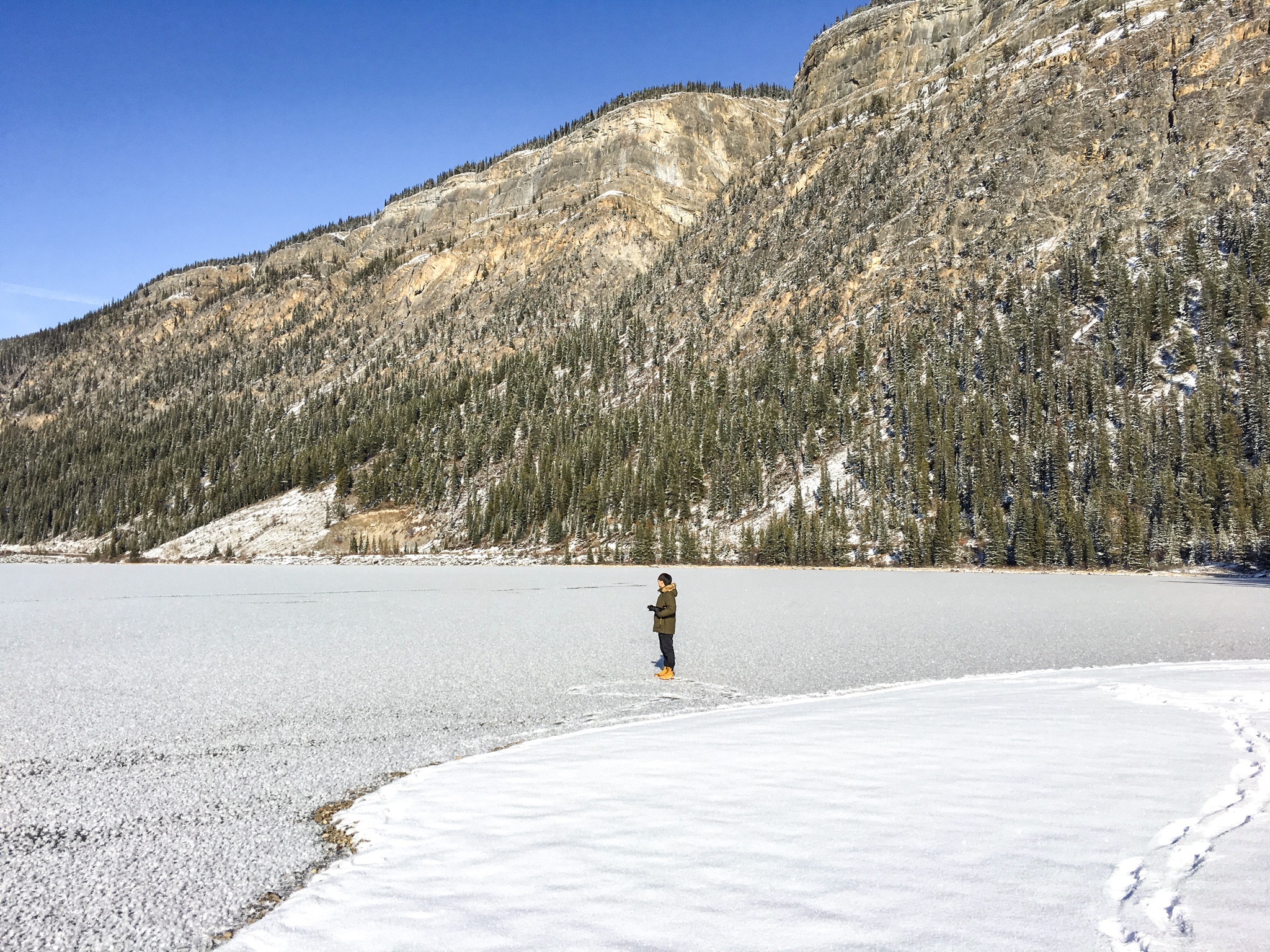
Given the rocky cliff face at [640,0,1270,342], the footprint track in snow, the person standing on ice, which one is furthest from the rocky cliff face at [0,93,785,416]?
the footprint track in snow

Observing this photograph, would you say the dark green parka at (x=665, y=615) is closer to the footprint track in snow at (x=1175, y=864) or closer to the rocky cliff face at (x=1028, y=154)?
the footprint track in snow at (x=1175, y=864)

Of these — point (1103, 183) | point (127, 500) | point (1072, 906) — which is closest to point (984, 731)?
point (1072, 906)

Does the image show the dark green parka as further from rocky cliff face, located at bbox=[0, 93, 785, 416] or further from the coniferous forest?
rocky cliff face, located at bbox=[0, 93, 785, 416]

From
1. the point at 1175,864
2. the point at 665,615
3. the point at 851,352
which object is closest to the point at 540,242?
the point at 851,352

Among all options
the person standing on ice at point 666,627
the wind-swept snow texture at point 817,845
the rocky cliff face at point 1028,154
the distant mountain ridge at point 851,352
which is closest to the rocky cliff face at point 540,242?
the distant mountain ridge at point 851,352

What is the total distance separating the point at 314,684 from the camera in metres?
12.9

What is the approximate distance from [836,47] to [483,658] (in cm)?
16988

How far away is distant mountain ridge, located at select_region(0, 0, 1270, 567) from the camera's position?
61.7 meters

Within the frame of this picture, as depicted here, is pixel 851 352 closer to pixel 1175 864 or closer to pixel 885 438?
pixel 885 438

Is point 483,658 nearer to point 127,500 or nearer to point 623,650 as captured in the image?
point 623,650

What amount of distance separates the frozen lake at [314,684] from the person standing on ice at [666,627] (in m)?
0.39

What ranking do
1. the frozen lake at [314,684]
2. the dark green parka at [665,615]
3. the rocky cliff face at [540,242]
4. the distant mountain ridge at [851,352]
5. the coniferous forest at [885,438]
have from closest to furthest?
1. the frozen lake at [314,684]
2. the dark green parka at [665,615]
3. the coniferous forest at [885,438]
4. the distant mountain ridge at [851,352]
5. the rocky cliff face at [540,242]

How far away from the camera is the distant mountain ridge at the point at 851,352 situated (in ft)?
202

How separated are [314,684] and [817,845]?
11.0 m
